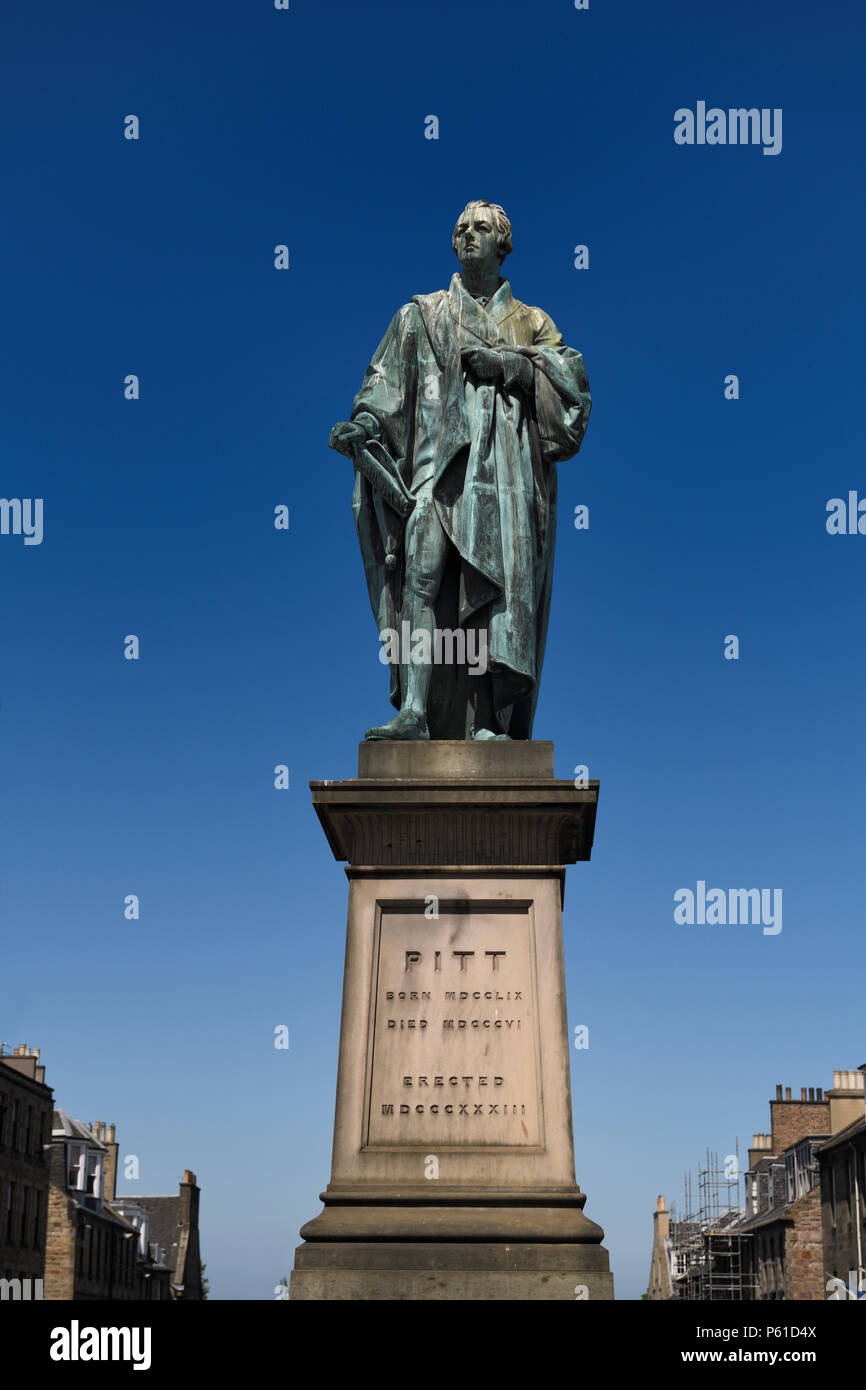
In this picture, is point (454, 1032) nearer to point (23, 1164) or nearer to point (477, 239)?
point (477, 239)

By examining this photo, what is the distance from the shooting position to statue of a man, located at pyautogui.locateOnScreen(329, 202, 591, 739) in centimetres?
1082

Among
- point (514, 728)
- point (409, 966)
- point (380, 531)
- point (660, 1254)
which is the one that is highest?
point (380, 531)

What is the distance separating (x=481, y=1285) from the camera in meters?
8.66

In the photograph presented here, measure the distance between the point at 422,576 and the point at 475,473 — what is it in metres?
0.86

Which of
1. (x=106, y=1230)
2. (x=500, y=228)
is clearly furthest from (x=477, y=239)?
(x=106, y=1230)

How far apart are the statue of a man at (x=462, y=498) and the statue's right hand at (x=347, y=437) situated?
0.03ft

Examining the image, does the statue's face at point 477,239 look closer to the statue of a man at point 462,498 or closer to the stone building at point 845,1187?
the statue of a man at point 462,498

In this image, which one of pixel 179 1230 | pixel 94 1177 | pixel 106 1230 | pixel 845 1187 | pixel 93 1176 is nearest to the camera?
pixel 845 1187

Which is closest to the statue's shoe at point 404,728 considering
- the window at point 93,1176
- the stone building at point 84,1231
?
the stone building at point 84,1231

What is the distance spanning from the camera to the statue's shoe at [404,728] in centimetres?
1041

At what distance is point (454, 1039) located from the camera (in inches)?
374

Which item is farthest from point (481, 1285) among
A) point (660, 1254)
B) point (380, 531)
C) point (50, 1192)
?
point (660, 1254)

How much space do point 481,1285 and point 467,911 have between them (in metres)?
2.28
